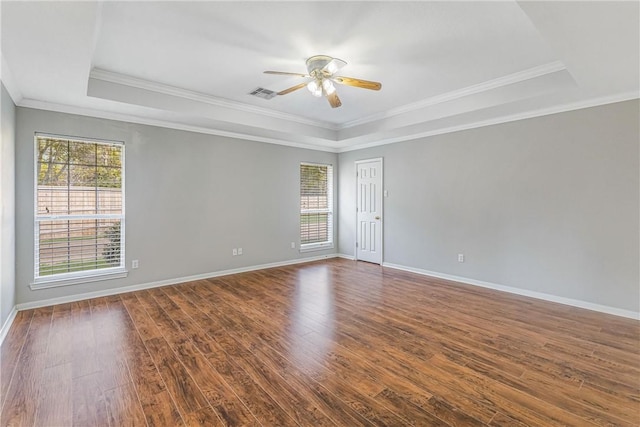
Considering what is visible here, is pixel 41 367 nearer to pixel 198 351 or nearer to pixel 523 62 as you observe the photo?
pixel 198 351

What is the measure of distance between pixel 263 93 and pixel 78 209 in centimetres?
290

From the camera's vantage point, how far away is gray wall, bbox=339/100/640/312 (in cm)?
354

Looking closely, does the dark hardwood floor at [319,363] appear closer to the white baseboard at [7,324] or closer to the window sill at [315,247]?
the white baseboard at [7,324]

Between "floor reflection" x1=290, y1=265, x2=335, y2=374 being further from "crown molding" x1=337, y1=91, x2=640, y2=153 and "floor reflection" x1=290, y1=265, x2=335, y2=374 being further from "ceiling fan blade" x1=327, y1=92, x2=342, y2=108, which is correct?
"crown molding" x1=337, y1=91, x2=640, y2=153

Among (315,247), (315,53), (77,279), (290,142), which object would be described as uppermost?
(315,53)

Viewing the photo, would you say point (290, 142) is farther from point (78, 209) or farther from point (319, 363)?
point (319, 363)

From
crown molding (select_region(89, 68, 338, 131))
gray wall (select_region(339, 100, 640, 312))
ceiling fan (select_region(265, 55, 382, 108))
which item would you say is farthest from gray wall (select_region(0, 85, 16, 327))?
gray wall (select_region(339, 100, 640, 312))

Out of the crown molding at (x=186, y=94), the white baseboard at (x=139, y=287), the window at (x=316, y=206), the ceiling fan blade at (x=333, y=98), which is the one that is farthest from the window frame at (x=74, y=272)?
the window at (x=316, y=206)

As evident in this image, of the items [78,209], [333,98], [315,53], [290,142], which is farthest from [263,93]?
[78,209]

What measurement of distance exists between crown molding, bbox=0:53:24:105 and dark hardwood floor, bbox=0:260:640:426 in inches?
96.1

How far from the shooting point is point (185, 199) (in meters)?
4.90

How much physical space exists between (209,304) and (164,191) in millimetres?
1959

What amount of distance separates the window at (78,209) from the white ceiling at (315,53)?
1.91 ft

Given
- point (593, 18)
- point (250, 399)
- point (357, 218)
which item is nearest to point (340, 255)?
point (357, 218)
